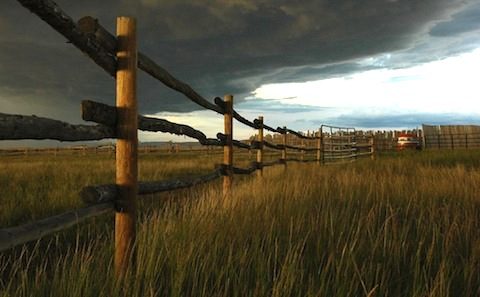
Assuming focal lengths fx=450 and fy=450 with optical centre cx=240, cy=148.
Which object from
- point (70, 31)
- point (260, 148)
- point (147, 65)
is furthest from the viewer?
point (260, 148)

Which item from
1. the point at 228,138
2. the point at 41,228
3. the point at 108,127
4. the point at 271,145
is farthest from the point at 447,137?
the point at 41,228

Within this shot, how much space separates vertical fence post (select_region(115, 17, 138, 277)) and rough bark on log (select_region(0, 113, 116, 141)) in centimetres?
17

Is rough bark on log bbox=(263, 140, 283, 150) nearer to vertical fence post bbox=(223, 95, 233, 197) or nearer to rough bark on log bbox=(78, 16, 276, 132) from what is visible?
vertical fence post bbox=(223, 95, 233, 197)

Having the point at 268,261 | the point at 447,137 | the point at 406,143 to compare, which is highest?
the point at 447,137

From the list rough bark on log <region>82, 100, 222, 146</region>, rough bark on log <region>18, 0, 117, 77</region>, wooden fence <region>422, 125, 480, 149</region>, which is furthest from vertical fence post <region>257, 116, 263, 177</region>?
wooden fence <region>422, 125, 480, 149</region>

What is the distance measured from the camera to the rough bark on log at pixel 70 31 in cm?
221

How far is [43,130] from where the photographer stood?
7.16ft

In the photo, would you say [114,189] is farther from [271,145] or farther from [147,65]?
[271,145]

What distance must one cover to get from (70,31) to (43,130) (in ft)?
2.08

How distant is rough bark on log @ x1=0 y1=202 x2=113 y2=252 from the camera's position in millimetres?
1981

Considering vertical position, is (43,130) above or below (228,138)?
below

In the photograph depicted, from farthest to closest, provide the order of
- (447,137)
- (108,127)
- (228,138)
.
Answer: (447,137) → (228,138) → (108,127)

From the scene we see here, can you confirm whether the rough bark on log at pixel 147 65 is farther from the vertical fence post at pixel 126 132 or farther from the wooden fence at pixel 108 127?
the vertical fence post at pixel 126 132

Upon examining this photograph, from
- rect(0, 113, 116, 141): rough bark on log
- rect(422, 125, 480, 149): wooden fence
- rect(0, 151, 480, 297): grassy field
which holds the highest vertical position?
rect(422, 125, 480, 149): wooden fence
